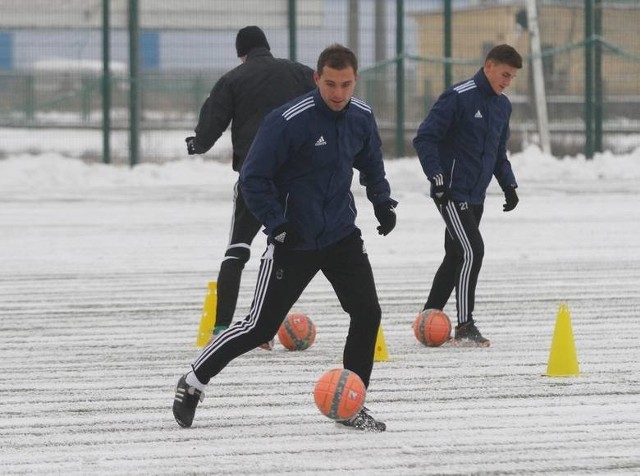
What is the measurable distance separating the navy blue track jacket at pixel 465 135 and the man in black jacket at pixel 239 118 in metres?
0.96

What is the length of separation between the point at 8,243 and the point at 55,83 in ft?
36.5

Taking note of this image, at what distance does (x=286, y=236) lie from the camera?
293 inches

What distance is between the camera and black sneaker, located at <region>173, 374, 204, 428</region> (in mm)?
7648

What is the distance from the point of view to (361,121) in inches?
301

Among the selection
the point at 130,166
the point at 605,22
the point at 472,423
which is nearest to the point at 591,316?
the point at 472,423

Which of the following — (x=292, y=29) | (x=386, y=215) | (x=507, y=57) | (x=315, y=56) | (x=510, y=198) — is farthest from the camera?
(x=315, y=56)

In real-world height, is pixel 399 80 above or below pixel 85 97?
above

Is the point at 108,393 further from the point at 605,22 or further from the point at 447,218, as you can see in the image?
the point at 605,22

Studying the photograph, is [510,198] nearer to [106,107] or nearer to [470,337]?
[470,337]

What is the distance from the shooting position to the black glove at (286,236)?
7.39 meters

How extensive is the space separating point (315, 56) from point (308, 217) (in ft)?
71.2

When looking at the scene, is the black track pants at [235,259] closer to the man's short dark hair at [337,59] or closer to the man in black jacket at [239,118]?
the man in black jacket at [239,118]

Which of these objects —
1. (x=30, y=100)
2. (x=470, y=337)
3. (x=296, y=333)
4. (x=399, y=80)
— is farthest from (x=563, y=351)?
(x=399, y=80)

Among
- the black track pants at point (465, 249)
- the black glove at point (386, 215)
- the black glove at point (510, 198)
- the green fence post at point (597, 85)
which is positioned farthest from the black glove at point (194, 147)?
the green fence post at point (597, 85)
